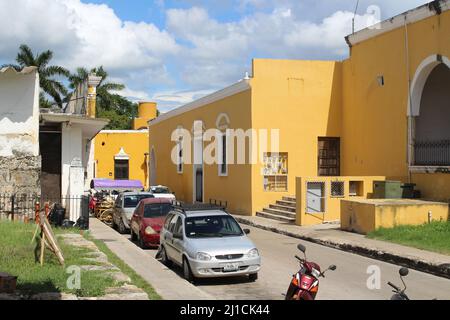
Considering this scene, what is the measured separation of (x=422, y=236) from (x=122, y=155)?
36489 mm

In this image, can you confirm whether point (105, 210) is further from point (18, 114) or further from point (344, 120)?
point (344, 120)

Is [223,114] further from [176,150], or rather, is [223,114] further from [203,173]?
[176,150]

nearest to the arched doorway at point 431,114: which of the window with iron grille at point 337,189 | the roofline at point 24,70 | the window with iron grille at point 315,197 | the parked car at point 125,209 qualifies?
the window with iron grille at point 337,189

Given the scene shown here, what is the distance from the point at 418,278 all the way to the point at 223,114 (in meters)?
19.0

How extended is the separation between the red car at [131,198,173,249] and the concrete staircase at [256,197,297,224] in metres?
6.02

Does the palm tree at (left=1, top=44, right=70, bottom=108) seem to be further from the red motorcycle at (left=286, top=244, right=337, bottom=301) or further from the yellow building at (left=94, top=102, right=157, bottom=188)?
the red motorcycle at (left=286, top=244, right=337, bottom=301)

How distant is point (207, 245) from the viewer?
1170 centimetres

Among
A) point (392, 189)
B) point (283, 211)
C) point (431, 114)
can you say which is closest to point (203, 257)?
point (392, 189)

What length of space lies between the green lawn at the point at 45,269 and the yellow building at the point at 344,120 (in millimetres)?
10964

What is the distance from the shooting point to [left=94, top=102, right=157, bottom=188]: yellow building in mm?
48862

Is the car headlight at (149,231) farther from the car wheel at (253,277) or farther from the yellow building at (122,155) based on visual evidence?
the yellow building at (122,155)

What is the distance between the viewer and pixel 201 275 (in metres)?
11.3

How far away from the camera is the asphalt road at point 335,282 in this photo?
1032 centimetres
